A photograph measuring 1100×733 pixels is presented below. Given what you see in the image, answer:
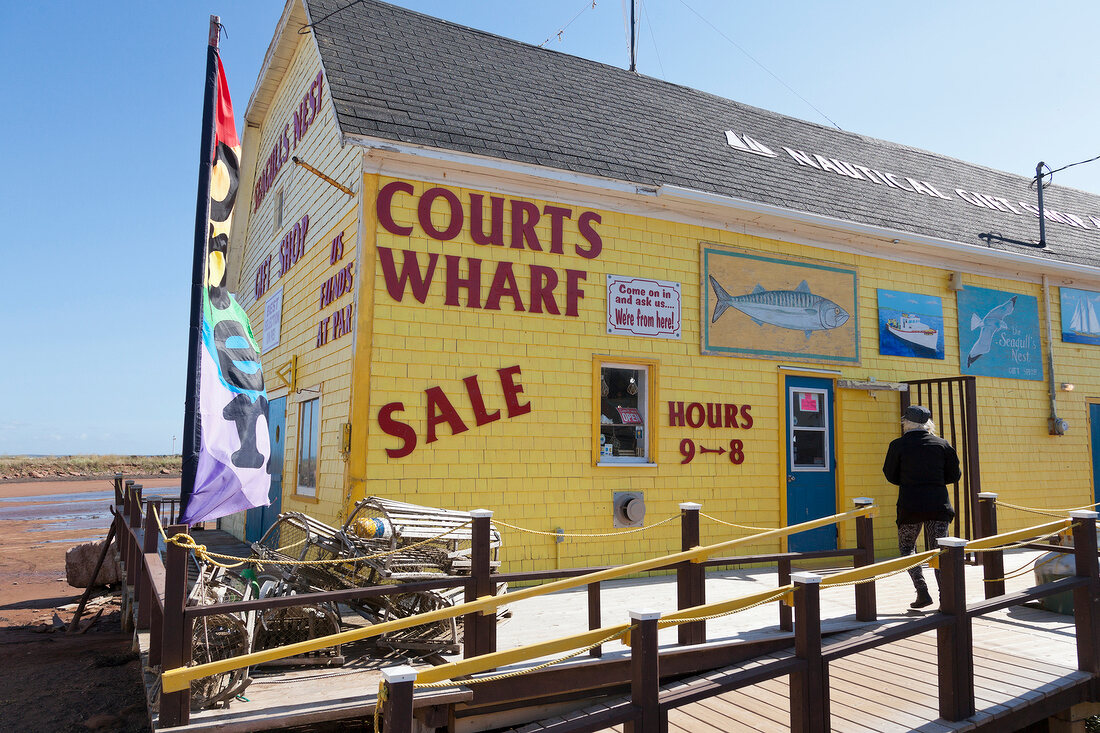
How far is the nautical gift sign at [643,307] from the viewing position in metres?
9.17

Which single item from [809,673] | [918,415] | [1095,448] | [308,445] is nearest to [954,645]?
[809,673]

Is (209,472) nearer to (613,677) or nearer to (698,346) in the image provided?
(613,677)

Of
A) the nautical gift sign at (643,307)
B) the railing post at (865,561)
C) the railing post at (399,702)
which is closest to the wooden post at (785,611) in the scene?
the railing post at (865,561)

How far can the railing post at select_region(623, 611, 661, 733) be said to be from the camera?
3.39m

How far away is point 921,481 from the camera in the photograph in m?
6.74

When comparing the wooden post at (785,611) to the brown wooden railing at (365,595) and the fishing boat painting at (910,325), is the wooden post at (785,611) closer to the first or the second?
the brown wooden railing at (365,595)

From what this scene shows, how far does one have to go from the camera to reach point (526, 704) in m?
5.05

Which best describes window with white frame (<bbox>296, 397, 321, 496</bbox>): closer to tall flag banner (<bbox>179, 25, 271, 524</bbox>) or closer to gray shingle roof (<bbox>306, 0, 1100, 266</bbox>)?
gray shingle roof (<bbox>306, 0, 1100, 266</bbox>)

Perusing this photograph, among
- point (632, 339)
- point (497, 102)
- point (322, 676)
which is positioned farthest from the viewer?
point (497, 102)

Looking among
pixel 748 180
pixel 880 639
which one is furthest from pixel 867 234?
pixel 880 639

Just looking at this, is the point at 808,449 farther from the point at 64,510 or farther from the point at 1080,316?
the point at 64,510

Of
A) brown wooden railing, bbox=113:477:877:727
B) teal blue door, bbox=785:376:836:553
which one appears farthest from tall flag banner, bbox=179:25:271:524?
teal blue door, bbox=785:376:836:553

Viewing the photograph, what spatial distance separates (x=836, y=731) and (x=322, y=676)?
127 inches

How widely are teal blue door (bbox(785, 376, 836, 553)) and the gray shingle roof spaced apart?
2.54 metres
